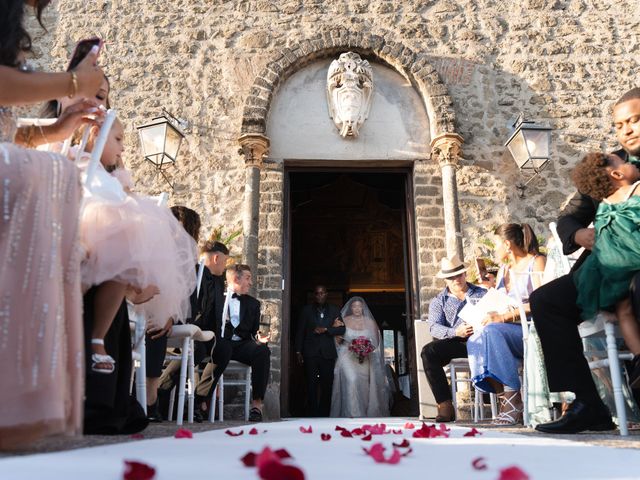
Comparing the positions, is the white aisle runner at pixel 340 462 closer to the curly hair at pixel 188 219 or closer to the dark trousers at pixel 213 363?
the curly hair at pixel 188 219

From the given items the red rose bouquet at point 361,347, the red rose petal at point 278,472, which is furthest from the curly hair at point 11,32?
the red rose bouquet at point 361,347

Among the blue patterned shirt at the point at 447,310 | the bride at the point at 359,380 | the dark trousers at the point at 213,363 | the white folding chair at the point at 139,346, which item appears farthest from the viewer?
the bride at the point at 359,380

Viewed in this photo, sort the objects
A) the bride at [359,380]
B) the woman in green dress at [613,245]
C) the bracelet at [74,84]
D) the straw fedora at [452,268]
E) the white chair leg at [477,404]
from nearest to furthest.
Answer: the bracelet at [74,84] → the woman in green dress at [613,245] → the white chair leg at [477,404] → the straw fedora at [452,268] → the bride at [359,380]

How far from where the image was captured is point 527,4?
7.50m

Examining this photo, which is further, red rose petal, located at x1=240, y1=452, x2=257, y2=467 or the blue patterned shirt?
the blue patterned shirt

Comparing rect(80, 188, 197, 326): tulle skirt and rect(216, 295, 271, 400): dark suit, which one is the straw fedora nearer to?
rect(216, 295, 271, 400): dark suit

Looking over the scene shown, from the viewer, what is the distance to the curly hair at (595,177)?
279 centimetres

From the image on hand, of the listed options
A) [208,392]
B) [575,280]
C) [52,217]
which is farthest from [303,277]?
[52,217]

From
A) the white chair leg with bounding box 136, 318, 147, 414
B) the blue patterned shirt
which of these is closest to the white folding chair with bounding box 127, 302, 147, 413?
the white chair leg with bounding box 136, 318, 147, 414

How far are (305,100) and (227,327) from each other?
3.19 metres

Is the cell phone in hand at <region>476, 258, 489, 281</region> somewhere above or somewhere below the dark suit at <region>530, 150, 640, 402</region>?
above

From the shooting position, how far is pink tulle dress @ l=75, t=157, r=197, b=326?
2094mm

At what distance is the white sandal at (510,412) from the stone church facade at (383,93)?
2.39 meters

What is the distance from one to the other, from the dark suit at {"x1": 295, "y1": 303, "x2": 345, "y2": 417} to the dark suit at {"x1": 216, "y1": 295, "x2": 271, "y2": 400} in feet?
6.27
